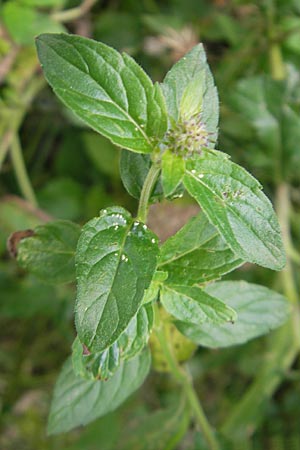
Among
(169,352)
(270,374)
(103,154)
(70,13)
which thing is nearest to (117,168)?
(103,154)

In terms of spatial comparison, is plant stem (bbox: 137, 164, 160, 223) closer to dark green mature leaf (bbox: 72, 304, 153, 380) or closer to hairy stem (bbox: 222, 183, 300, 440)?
dark green mature leaf (bbox: 72, 304, 153, 380)

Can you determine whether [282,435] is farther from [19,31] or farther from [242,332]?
[19,31]

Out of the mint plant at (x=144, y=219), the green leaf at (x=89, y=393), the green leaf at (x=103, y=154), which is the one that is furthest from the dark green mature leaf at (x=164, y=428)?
the green leaf at (x=103, y=154)

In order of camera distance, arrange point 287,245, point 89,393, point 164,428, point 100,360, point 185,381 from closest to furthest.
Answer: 1. point 100,360
2. point 89,393
3. point 185,381
4. point 164,428
5. point 287,245

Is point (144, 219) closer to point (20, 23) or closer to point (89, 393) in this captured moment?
point (89, 393)

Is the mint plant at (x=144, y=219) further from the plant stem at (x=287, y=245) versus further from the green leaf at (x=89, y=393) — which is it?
the plant stem at (x=287, y=245)

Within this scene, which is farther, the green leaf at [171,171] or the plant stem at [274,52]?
the plant stem at [274,52]
